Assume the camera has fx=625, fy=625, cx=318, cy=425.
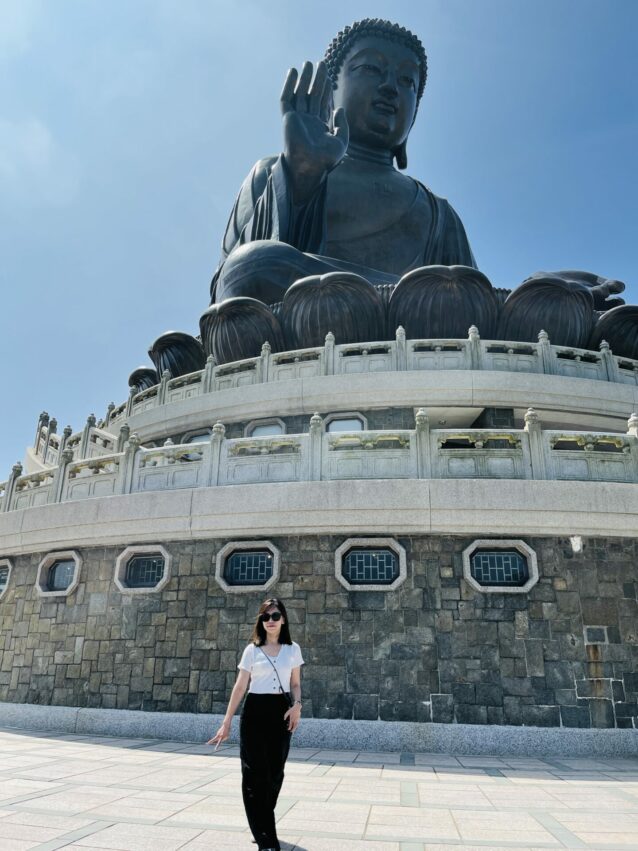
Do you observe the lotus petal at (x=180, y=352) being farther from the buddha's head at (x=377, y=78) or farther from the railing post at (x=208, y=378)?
the buddha's head at (x=377, y=78)

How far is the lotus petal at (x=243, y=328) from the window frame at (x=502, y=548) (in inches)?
329

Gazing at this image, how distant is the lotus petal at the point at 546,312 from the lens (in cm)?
1409

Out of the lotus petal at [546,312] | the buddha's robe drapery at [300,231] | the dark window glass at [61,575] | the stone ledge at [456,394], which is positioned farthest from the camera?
the buddha's robe drapery at [300,231]

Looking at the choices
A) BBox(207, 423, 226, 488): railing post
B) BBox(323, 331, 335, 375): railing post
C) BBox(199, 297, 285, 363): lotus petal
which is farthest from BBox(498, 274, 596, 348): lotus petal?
BBox(207, 423, 226, 488): railing post

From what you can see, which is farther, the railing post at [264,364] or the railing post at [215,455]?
the railing post at [264,364]

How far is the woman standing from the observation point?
10.8 feet

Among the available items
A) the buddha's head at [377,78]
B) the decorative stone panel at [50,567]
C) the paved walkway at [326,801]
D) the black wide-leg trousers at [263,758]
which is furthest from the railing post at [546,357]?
the buddha's head at [377,78]

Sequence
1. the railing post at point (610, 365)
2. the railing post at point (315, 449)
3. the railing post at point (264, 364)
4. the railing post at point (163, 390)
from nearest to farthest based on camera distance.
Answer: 1. the railing post at point (315, 449)
2. the railing post at point (610, 365)
3. the railing post at point (264, 364)
4. the railing post at point (163, 390)

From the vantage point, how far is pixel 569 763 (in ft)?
20.1

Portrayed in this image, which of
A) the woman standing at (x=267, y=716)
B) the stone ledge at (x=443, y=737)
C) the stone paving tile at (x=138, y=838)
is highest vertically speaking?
the woman standing at (x=267, y=716)

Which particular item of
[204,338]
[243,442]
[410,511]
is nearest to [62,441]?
[204,338]

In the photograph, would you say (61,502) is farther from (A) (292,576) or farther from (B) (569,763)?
(B) (569,763)

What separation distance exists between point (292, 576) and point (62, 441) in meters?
9.95

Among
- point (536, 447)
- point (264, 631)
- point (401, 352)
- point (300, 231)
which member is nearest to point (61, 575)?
point (264, 631)
